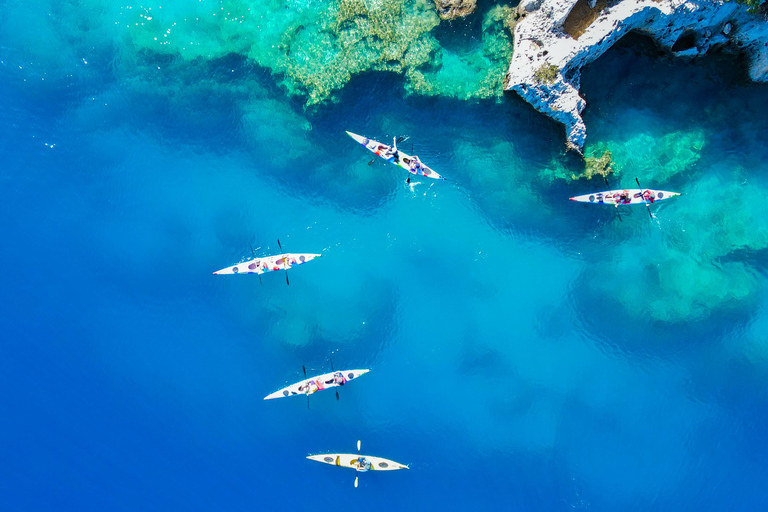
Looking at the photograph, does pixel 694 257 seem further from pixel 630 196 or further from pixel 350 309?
pixel 350 309

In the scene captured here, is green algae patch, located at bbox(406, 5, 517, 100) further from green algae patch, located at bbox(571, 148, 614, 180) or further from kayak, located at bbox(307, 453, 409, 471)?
kayak, located at bbox(307, 453, 409, 471)

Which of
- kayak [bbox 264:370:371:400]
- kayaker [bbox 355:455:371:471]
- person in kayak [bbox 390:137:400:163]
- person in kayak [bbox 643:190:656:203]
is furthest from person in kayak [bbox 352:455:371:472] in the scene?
person in kayak [bbox 643:190:656:203]

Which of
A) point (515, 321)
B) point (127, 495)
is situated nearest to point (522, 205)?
point (515, 321)

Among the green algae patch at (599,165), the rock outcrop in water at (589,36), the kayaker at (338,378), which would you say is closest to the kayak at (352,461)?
the kayaker at (338,378)

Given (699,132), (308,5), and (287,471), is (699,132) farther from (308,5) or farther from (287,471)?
(287,471)

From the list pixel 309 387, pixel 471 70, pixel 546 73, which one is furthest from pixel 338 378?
pixel 546 73

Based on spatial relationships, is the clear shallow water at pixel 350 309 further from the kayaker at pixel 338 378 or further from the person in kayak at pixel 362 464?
the person in kayak at pixel 362 464
